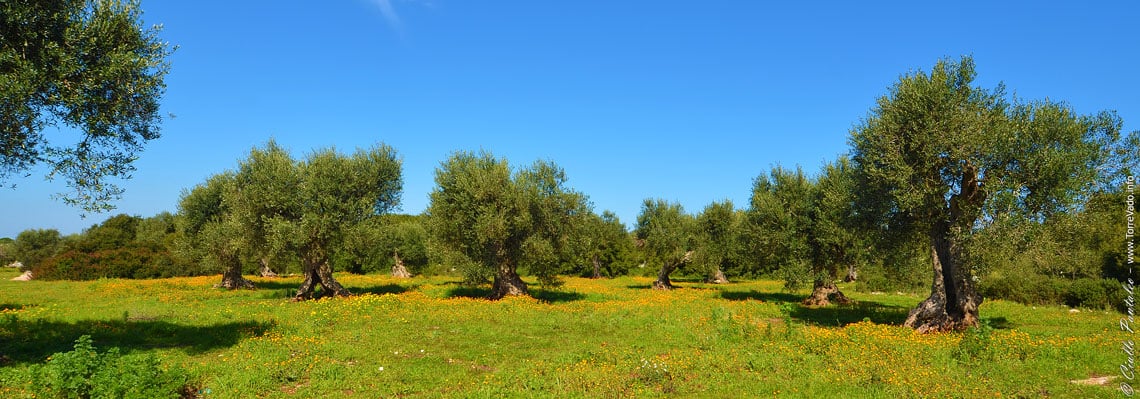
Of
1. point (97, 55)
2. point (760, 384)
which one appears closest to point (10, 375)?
point (97, 55)

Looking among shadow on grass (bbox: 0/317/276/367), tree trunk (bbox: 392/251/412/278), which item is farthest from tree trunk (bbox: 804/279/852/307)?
tree trunk (bbox: 392/251/412/278)

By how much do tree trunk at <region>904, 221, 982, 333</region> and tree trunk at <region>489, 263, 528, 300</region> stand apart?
21.0m

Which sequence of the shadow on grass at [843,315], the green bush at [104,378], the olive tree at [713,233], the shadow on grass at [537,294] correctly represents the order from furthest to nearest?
the olive tree at [713,233]
the shadow on grass at [537,294]
the shadow on grass at [843,315]
the green bush at [104,378]

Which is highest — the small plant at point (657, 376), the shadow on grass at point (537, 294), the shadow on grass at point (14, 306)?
the shadow on grass at point (537, 294)

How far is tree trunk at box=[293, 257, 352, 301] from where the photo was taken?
31291mm

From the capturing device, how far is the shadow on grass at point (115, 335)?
15.5 meters

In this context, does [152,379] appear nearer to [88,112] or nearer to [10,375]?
[10,375]

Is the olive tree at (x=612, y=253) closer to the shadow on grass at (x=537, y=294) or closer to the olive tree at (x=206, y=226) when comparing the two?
the shadow on grass at (x=537, y=294)

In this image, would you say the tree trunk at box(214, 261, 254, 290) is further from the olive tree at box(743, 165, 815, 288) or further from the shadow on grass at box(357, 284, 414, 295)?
the olive tree at box(743, 165, 815, 288)

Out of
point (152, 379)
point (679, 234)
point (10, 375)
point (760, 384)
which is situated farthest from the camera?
point (679, 234)

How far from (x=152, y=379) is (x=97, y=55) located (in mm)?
10022

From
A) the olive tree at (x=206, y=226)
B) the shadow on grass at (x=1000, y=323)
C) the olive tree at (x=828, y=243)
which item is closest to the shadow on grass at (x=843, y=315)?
the olive tree at (x=828, y=243)

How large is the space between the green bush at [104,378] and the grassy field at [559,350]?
1040 mm

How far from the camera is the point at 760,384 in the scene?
12531 millimetres
